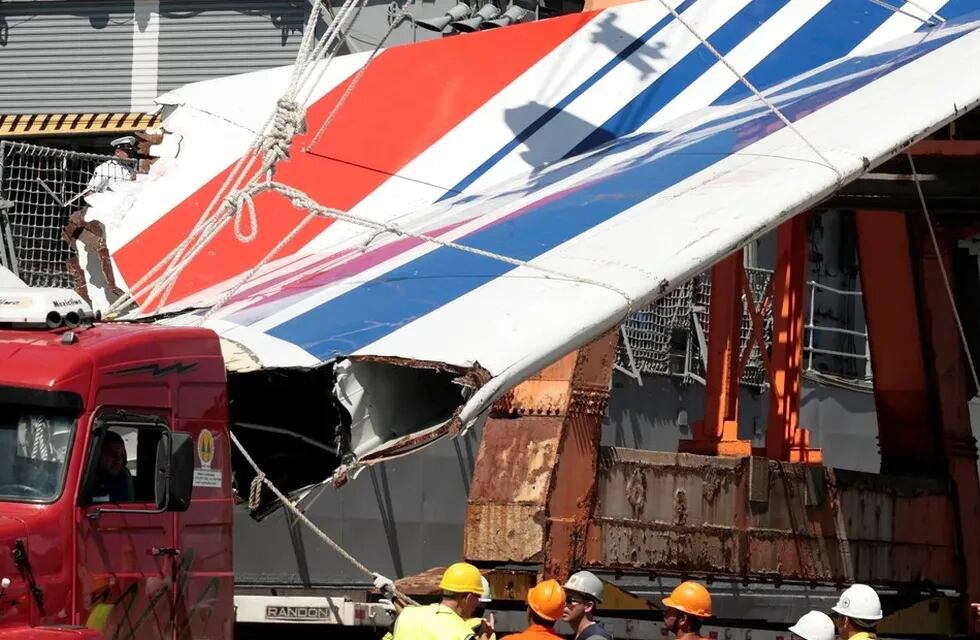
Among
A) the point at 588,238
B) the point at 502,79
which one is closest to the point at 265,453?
the point at 588,238

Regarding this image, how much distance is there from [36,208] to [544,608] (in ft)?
32.9

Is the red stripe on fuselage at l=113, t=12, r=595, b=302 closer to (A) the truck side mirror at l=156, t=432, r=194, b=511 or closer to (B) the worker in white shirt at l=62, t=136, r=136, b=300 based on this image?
(B) the worker in white shirt at l=62, t=136, r=136, b=300

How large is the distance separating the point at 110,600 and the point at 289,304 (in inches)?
81.3

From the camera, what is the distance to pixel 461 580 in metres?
8.30

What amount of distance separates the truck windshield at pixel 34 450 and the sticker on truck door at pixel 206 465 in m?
0.91

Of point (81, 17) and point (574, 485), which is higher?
point (81, 17)

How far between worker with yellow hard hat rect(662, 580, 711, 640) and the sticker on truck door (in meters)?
2.29

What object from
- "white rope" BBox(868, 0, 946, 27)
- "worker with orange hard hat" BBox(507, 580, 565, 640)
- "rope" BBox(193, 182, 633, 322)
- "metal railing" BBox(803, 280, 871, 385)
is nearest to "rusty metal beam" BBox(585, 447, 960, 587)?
"rope" BBox(193, 182, 633, 322)

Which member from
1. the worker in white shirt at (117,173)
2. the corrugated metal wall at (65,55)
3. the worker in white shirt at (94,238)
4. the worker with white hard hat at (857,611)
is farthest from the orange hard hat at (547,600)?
the corrugated metal wall at (65,55)

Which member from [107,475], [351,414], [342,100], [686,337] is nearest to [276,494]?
[351,414]

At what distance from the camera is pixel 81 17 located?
24.2 meters

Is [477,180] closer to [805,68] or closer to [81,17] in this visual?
[805,68]

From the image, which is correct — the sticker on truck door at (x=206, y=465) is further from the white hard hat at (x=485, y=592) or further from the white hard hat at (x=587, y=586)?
the white hard hat at (x=587, y=586)

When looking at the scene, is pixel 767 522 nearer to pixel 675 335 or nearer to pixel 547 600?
pixel 675 335
